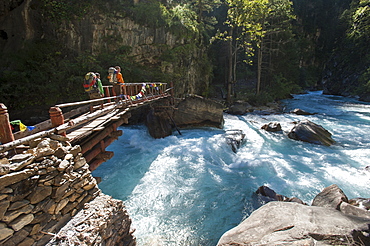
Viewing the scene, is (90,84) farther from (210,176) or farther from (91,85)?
(210,176)

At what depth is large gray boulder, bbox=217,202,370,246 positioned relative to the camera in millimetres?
2604

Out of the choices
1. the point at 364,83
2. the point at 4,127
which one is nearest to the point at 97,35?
the point at 4,127

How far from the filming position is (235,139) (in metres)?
9.45

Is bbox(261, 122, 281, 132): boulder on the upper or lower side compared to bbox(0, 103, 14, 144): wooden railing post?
lower

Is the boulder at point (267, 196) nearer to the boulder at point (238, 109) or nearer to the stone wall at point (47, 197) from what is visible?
the stone wall at point (47, 197)

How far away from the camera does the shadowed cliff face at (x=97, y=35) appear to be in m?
12.2

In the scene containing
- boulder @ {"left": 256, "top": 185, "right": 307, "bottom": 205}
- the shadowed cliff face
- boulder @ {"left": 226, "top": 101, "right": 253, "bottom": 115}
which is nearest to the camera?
boulder @ {"left": 256, "top": 185, "right": 307, "bottom": 205}

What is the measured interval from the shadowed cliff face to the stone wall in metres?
13.0

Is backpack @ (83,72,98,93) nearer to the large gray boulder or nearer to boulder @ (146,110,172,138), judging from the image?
boulder @ (146,110,172,138)

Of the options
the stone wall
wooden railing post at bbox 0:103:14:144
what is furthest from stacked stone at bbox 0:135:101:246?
wooden railing post at bbox 0:103:14:144

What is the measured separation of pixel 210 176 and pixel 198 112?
5.77 meters

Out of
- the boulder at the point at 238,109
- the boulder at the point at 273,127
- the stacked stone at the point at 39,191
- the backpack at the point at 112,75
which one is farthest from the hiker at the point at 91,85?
the boulder at the point at 238,109

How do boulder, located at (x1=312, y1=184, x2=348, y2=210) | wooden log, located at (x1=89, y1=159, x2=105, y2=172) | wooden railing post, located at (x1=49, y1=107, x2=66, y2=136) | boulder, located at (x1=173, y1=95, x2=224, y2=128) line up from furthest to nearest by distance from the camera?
boulder, located at (x1=173, y1=95, x2=224, y2=128)
wooden log, located at (x1=89, y1=159, x2=105, y2=172)
boulder, located at (x1=312, y1=184, x2=348, y2=210)
wooden railing post, located at (x1=49, y1=107, x2=66, y2=136)

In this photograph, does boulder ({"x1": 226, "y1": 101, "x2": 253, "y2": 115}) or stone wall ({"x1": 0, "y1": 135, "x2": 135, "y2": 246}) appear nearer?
stone wall ({"x1": 0, "y1": 135, "x2": 135, "y2": 246})
